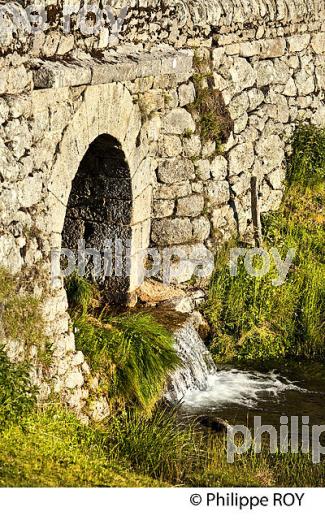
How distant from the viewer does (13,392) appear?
812 cm

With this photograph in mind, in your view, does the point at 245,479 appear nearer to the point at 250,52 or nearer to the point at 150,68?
the point at 150,68

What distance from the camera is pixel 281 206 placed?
43.6ft

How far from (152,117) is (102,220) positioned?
0.99 m

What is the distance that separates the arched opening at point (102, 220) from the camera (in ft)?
34.9

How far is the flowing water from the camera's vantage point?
1045 centimetres

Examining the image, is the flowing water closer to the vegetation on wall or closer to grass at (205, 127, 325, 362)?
grass at (205, 127, 325, 362)

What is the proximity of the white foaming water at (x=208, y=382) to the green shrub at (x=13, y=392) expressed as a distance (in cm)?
220

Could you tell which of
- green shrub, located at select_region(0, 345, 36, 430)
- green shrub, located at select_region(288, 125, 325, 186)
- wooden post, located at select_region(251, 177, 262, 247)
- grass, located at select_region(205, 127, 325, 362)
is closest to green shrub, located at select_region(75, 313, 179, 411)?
green shrub, located at select_region(0, 345, 36, 430)

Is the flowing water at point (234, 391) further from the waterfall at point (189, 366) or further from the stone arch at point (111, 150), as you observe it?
the stone arch at point (111, 150)

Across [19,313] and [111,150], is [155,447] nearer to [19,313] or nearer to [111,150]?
[19,313]

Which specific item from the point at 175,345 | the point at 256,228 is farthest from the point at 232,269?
the point at 175,345

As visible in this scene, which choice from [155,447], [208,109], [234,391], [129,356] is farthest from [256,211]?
[155,447]

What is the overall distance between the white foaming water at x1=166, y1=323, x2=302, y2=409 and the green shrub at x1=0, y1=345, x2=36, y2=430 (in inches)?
86.8

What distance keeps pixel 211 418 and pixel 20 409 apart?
93.1 inches
